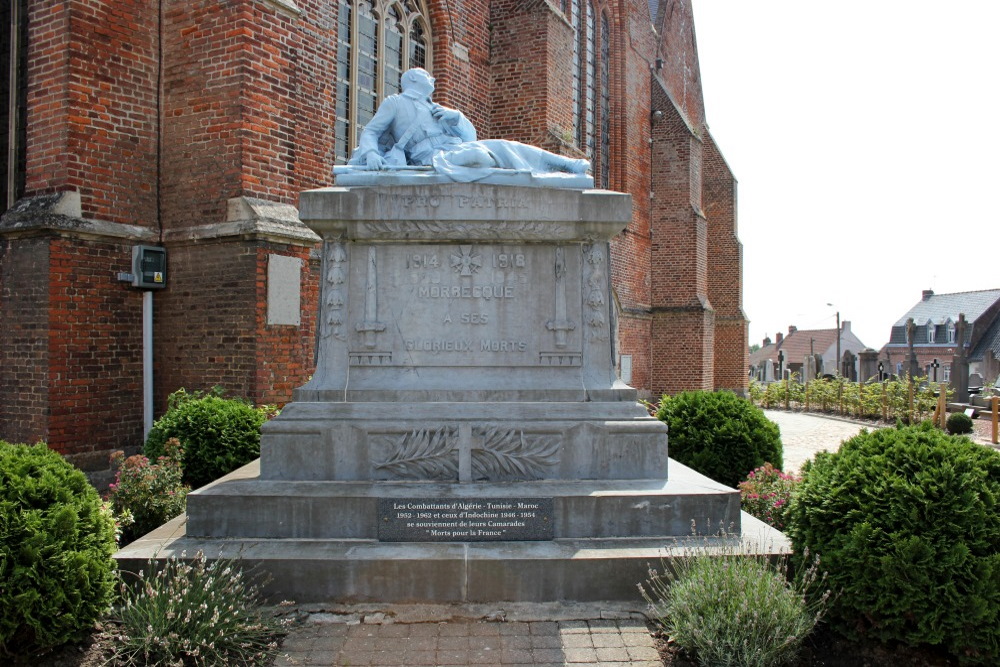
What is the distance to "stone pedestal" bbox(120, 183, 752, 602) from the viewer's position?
13.4ft

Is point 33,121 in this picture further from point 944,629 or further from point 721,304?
point 721,304

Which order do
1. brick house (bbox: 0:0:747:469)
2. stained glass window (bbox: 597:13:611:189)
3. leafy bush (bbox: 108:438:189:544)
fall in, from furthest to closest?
stained glass window (bbox: 597:13:611:189) < brick house (bbox: 0:0:747:469) < leafy bush (bbox: 108:438:189:544)

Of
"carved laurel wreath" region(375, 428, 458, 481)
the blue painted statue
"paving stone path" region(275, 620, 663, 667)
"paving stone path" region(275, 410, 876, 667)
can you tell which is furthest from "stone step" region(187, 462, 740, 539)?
the blue painted statue

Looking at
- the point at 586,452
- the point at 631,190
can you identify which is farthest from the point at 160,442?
the point at 631,190

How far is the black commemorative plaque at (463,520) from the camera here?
4301 mm

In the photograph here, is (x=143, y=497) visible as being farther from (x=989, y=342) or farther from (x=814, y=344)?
(x=814, y=344)

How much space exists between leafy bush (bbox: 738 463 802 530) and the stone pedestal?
0.80 metres

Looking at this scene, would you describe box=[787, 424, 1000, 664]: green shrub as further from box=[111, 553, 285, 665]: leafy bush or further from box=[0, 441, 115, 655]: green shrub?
box=[0, 441, 115, 655]: green shrub

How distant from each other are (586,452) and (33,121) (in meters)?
7.97

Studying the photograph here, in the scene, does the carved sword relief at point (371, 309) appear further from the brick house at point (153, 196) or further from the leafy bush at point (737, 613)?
the brick house at point (153, 196)

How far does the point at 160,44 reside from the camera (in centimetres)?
927

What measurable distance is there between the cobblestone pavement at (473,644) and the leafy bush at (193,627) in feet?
0.56

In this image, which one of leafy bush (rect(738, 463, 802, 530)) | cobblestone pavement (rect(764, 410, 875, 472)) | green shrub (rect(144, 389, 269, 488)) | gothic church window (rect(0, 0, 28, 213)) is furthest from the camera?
cobblestone pavement (rect(764, 410, 875, 472))

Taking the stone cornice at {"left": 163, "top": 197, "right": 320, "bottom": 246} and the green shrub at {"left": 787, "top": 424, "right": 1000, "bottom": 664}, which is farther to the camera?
the stone cornice at {"left": 163, "top": 197, "right": 320, "bottom": 246}
